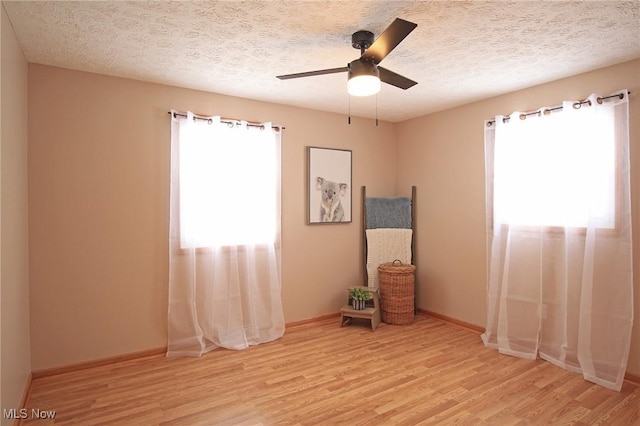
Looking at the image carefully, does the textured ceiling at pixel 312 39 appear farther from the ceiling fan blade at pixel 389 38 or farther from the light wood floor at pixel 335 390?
the light wood floor at pixel 335 390

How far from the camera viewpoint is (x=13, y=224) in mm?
2230

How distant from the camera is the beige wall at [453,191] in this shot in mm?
3678

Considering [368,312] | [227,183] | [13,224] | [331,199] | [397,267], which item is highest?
[227,183]

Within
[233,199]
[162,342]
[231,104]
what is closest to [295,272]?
[233,199]

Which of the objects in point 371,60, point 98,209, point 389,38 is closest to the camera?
point 389,38

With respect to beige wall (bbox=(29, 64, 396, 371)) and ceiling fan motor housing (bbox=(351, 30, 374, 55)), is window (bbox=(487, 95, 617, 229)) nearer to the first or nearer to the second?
ceiling fan motor housing (bbox=(351, 30, 374, 55))

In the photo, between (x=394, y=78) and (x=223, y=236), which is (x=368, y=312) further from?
(x=394, y=78)

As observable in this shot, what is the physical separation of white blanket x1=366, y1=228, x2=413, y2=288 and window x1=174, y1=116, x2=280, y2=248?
1330mm

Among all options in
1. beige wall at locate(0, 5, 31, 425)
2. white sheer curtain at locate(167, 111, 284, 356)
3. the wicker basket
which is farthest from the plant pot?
beige wall at locate(0, 5, 31, 425)

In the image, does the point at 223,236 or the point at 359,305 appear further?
the point at 359,305

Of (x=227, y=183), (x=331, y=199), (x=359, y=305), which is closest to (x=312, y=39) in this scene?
(x=227, y=183)

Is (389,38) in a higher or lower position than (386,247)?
higher

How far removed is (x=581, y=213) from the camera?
295 centimetres

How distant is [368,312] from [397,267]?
653 millimetres
